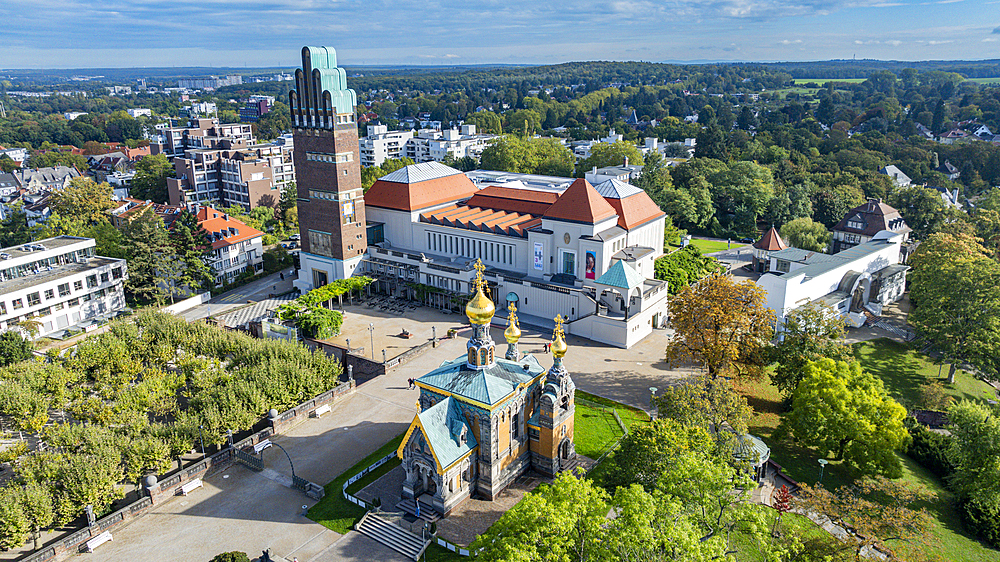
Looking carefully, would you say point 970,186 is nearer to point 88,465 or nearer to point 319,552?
point 319,552

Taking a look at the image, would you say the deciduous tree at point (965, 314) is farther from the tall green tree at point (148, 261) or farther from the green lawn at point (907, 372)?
the tall green tree at point (148, 261)

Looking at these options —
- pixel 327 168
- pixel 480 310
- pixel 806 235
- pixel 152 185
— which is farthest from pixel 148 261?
pixel 806 235

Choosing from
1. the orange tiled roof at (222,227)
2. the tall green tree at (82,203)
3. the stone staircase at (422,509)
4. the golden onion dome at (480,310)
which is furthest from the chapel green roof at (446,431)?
the tall green tree at (82,203)

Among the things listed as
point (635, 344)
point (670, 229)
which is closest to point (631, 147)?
point (670, 229)

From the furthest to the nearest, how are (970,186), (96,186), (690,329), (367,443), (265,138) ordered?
(265,138), (970,186), (96,186), (690,329), (367,443)

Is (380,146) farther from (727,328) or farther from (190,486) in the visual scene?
(190,486)

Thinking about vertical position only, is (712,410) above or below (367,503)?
above
